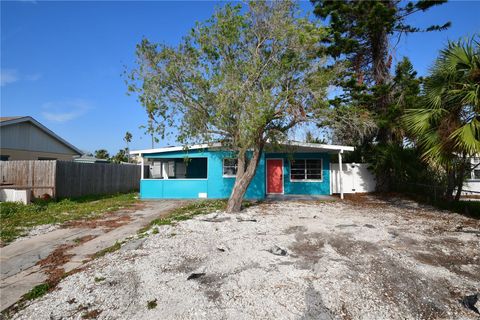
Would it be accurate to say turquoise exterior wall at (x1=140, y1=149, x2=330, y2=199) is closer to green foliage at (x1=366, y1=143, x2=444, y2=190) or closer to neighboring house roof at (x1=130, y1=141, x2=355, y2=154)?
neighboring house roof at (x1=130, y1=141, x2=355, y2=154)

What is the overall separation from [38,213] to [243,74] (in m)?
8.41

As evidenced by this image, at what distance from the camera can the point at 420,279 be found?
3660 mm

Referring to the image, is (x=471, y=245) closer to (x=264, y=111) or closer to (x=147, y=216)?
(x=264, y=111)

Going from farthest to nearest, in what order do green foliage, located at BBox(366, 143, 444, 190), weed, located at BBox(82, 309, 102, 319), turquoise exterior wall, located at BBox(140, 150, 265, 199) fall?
turquoise exterior wall, located at BBox(140, 150, 265, 199), green foliage, located at BBox(366, 143, 444, 190), weed, located at BBox(82, 309, 102, 319)

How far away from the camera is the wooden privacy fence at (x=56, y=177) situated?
11836 mm

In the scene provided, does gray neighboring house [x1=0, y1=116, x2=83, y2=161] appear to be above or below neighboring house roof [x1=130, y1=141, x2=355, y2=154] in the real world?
above

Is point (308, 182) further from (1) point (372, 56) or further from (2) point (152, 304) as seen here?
(2) point (152, 304)

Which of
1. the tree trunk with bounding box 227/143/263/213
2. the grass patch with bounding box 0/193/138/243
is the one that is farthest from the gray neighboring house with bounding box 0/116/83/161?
the tree trunk with bounding box 227/143/263/213

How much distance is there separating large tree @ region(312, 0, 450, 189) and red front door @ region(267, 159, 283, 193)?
4045 millimetres

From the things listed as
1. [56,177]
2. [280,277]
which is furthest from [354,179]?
[56,177]

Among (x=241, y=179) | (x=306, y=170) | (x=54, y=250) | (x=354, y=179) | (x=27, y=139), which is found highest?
(x=27, y=139)

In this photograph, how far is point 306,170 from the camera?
13.9 metres

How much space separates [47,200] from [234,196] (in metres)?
8.39

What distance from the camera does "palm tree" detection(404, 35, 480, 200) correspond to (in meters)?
6.30
